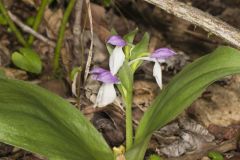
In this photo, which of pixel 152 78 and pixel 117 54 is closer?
pixel 117 54

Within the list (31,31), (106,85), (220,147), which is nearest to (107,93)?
(106,85)

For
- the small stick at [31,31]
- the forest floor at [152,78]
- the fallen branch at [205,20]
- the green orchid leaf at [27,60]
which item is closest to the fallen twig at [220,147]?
the forest floor at [152,78]

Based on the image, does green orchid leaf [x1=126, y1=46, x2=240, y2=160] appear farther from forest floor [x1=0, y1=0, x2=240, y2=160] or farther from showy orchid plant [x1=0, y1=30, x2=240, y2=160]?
forest floor [x1=0, y1=0, x2=240, y2=160]

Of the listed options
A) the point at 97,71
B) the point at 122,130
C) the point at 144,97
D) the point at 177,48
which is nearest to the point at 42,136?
the point at 97,71

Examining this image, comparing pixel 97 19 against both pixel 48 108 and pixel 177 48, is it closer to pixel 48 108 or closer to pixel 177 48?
pixel 177 48

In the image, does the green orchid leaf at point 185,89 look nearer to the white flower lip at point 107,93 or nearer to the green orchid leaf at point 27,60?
the white flower lip at point 107,93

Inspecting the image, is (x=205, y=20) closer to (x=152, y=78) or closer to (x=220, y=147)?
(x=220, y=147)
